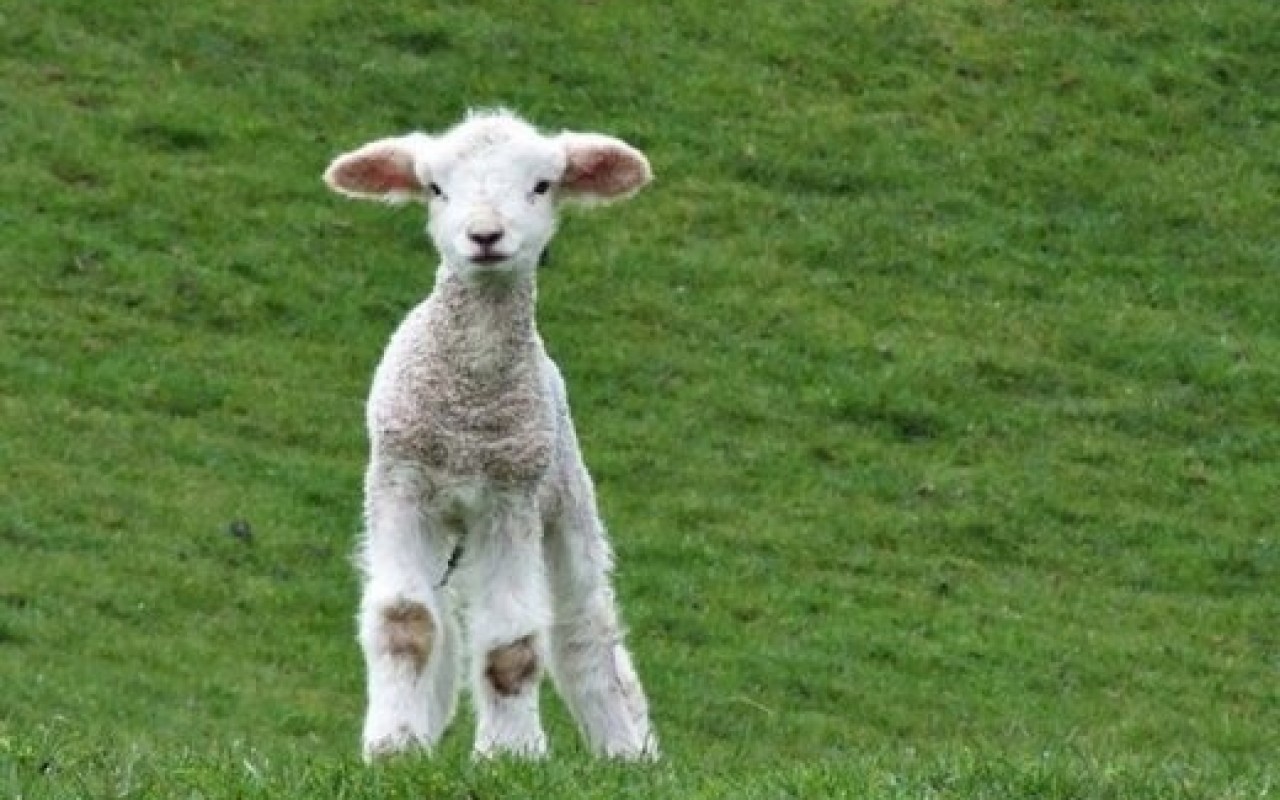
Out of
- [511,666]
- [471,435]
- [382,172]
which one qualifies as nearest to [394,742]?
[511,666]

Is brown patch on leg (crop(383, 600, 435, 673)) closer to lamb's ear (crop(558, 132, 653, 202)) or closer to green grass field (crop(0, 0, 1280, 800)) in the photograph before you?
lamb's ear (crop(558, 132, 653, 202))

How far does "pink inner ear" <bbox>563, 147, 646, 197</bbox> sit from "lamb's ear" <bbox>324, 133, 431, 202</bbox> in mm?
541

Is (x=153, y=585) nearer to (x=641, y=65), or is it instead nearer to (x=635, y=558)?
(x=635, y=558)

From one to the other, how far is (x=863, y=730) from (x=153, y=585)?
496cm

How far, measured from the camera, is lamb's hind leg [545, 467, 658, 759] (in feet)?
37.4

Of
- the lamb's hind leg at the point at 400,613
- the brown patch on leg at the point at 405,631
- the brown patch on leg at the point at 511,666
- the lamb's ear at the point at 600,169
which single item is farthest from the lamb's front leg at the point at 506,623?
the lamb's ear at the point at 600,169

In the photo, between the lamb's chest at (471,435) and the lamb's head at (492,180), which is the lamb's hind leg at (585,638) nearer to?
the lamb's chest at (471,435)

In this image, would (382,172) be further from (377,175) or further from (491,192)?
(491,192)

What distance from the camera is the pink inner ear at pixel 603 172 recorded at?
1133 centimetres

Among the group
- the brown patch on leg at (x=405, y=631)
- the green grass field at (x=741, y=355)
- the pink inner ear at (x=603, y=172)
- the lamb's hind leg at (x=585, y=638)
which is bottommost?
the green grass field at (x=741, y=355)

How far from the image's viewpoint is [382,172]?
11.4m

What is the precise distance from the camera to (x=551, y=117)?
31453 mm

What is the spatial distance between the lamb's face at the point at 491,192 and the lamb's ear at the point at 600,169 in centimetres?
11

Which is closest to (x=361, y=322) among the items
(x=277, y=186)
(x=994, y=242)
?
(x=277, y=186)
